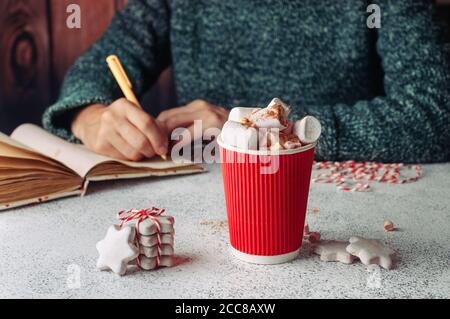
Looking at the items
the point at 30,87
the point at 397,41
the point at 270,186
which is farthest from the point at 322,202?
the point at 30,87

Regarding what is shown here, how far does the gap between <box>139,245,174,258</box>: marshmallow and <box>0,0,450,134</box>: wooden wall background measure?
1.24 meters

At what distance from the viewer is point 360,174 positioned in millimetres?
1259

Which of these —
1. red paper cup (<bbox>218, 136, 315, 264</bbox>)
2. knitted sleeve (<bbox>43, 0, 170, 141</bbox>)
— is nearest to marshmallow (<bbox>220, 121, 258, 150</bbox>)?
red paper cup (<bbox>218, 136, 315, 264</bbox>)

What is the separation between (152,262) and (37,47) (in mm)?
1286

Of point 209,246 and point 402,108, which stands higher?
point 402,108

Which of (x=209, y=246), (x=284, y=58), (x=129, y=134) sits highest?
(x=284, y=58)

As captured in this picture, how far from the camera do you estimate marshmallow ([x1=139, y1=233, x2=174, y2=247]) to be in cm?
84

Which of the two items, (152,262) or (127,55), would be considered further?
(127,55)

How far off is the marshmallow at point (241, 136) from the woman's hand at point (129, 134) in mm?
430

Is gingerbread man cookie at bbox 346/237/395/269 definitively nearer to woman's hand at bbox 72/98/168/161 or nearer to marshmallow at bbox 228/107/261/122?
marshmallow at bbox 228/107/261/122

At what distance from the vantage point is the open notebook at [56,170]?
1.12 meters

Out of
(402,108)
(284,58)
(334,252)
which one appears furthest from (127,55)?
(334,252)

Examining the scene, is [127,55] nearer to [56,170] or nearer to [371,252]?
[56,170]

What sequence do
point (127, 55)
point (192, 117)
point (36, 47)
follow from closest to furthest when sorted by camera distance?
point (192, 117), point (127, 55), point (36, 47)
